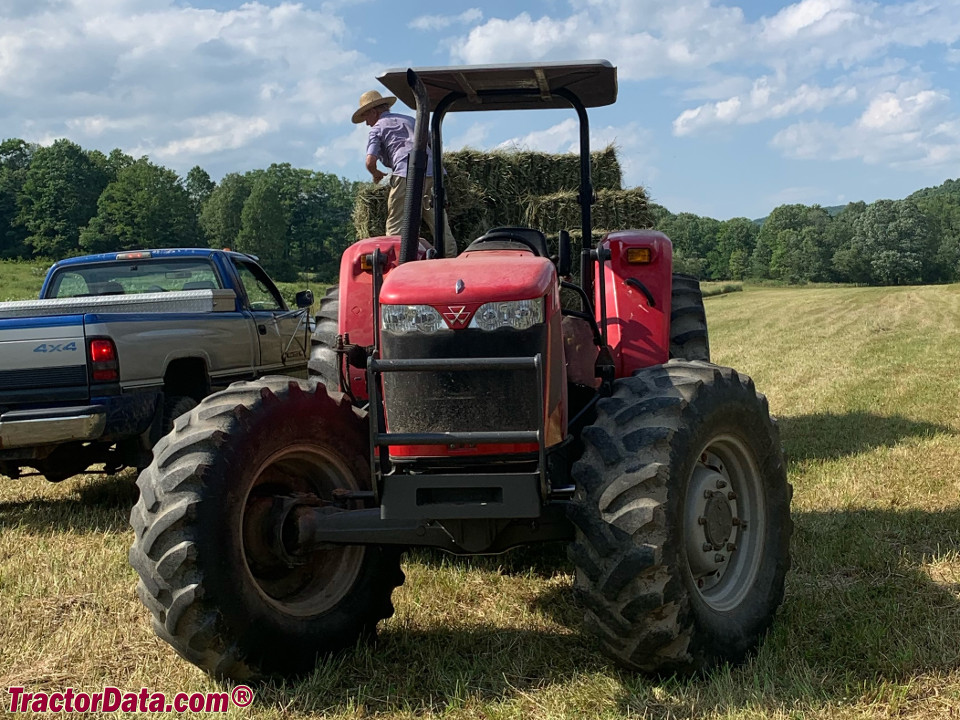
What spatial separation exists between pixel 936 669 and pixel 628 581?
1.22 meters

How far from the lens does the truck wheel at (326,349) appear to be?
511 centimetres

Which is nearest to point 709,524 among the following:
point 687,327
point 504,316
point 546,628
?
point 546,628

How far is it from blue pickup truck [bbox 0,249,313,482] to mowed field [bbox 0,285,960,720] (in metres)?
0.58

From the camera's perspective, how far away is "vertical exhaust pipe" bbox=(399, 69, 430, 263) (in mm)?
3801

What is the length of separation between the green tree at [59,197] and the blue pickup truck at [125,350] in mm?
59346

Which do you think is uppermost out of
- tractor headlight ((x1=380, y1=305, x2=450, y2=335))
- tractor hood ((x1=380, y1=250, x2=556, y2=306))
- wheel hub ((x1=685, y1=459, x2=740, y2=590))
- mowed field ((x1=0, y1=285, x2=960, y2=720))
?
tractor hood ((x1=380, y1=250, x2=556, y2=306))

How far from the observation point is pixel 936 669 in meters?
3.40

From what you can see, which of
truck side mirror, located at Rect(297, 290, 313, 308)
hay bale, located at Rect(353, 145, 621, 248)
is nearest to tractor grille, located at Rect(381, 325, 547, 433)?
truck side mirror, located at Rect(297, 290, 313, 308)

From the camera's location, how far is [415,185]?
3826 mm

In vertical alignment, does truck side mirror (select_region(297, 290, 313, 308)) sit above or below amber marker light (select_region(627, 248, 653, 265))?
below

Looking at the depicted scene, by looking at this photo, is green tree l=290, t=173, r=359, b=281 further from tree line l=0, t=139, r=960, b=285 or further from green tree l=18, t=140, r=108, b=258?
green tree l=18, t=140, r=108, b=258

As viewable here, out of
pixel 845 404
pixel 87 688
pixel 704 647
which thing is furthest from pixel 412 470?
pixel 845 404

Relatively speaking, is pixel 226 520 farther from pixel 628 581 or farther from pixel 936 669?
pixel 936 669

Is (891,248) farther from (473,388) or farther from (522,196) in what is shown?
(473,388)
